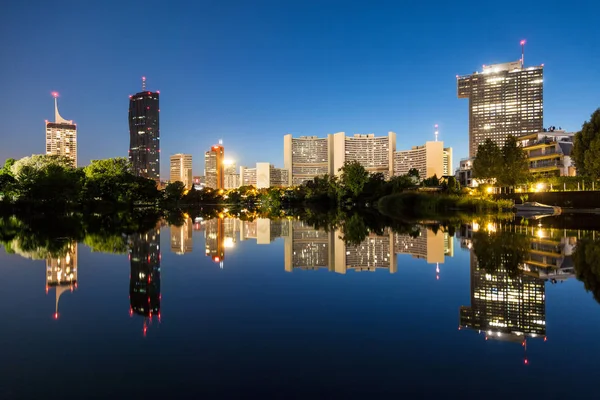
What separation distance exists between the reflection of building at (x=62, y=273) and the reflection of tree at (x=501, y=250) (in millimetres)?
11548

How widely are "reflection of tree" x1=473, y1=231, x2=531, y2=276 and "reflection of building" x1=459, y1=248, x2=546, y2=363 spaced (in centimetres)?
107

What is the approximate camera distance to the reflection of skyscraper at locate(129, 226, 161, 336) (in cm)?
879

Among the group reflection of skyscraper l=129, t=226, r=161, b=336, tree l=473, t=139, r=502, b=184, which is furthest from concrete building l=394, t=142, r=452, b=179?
reflection of skyscraper l=129, t=226, r=161, b=336

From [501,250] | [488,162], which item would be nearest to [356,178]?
[488,162]

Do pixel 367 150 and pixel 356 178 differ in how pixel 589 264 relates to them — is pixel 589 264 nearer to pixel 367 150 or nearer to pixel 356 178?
pixel 356 178

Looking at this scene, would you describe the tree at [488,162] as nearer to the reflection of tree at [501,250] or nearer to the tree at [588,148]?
the tree at [588,148]

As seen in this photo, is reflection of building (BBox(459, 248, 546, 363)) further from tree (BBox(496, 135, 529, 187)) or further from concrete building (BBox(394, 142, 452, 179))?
concrete building (BBox(394, 142, 452, 179))

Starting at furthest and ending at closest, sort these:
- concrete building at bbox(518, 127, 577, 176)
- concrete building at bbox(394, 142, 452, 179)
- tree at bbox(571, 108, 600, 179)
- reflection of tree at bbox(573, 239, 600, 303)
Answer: concrete building at bbox(394, 142, 452, 179)
concrete building at bbox(518, 127, 577, 176)
tree at bbox(571, 108, 600, 179)
reflection of tree at bbox(573, 239, 600, 303)

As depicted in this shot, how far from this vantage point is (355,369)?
554cm

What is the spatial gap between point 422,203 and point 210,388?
165ft

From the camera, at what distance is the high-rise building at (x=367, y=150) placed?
635 feet

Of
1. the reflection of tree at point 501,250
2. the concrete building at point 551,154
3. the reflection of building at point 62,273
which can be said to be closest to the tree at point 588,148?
the concrete building at point 551,154

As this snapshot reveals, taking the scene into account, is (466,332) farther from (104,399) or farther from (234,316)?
(104,399)

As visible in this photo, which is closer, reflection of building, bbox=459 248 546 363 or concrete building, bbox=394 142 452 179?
reflection of building, bbox=459 248 546 363
